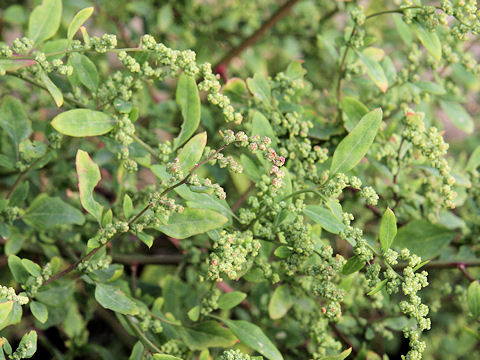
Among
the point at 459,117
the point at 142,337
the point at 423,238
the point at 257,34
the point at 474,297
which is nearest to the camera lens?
the point at 142,337

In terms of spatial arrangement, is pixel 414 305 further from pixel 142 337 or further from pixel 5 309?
pixel 5 309

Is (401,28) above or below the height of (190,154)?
above

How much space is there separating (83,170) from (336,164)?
472 mm

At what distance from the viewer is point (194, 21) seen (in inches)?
81.7

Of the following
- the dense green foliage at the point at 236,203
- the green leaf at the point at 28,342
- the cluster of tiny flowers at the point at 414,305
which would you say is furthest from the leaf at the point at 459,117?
the green leaf at the point at 28,342

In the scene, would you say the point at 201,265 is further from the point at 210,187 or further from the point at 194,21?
the point at 194,21

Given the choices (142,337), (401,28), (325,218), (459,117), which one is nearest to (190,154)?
(325,218)

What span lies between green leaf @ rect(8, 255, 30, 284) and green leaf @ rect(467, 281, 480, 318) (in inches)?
35.9

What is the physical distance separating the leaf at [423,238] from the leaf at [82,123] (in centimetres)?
72

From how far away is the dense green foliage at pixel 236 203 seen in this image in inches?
43.4

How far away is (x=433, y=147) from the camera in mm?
1251

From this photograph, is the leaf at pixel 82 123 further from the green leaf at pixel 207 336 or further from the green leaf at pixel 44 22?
the green leaf at pixel 207 336

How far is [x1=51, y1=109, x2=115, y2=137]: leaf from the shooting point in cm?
111

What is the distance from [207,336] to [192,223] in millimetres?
278
